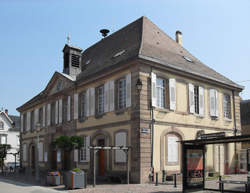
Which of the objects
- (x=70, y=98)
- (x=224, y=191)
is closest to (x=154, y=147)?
(x=224, y=191)

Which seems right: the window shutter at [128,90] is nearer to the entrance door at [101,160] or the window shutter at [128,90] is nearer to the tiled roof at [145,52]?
the tiled roof at [145,52]

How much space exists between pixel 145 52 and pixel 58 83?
33.8 feet

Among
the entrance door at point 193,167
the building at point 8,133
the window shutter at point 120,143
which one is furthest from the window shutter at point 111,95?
the building at point 8,133

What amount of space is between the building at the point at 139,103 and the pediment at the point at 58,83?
3.1 inches

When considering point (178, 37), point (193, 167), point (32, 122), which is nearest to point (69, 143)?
point (193, 167)

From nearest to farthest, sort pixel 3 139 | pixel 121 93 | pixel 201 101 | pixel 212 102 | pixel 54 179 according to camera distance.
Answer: pixel 54 179, pixel 121 93, pixel 201 101, pixel 212 102, pixel 3 139

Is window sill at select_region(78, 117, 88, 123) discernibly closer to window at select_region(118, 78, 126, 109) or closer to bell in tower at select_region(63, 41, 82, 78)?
window at select_region(118, 78, 126, 109)

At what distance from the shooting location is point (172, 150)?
63.0 ft

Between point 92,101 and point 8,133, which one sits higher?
point 92,101

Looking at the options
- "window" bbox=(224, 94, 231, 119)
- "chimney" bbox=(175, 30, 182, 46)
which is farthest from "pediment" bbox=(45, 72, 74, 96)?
"window" bbox=(224, 94, 231, 119)

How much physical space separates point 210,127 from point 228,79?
506 cm

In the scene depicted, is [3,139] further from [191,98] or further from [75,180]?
[75,180]

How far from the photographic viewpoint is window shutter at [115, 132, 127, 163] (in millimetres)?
18530

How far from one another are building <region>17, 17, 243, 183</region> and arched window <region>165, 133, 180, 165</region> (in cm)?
6
